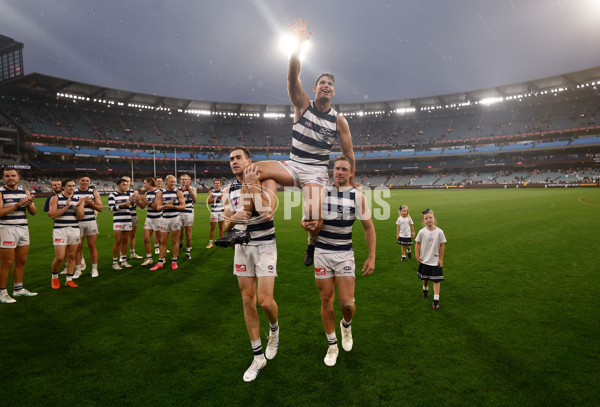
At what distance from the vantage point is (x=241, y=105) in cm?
6806

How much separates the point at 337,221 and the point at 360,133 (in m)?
79.3

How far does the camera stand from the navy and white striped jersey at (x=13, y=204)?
20.1 ft

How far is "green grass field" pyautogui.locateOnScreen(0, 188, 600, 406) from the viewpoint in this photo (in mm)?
3338

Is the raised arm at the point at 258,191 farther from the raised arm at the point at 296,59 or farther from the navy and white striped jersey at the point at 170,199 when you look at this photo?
the navy and white striped jersey at the point at 170,199

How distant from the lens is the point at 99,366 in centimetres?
387

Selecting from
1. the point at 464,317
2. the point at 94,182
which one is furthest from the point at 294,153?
the point at 94,182

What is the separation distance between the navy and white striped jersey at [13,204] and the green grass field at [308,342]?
1660mm

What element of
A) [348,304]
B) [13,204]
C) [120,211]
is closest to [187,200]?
[120,211]

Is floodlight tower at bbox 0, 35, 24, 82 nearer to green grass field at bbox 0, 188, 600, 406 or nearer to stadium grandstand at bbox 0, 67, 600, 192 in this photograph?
stadium grandstand at bbox 0, 67, 600, 192

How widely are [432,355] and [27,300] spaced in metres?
7.83

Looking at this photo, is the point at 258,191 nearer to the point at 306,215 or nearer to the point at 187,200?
the point at 306,215

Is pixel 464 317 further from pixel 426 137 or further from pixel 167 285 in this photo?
pixel 426 137

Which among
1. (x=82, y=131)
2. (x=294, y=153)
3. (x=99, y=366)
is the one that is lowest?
(x=99, y=366)

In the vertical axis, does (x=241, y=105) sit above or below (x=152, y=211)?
above
